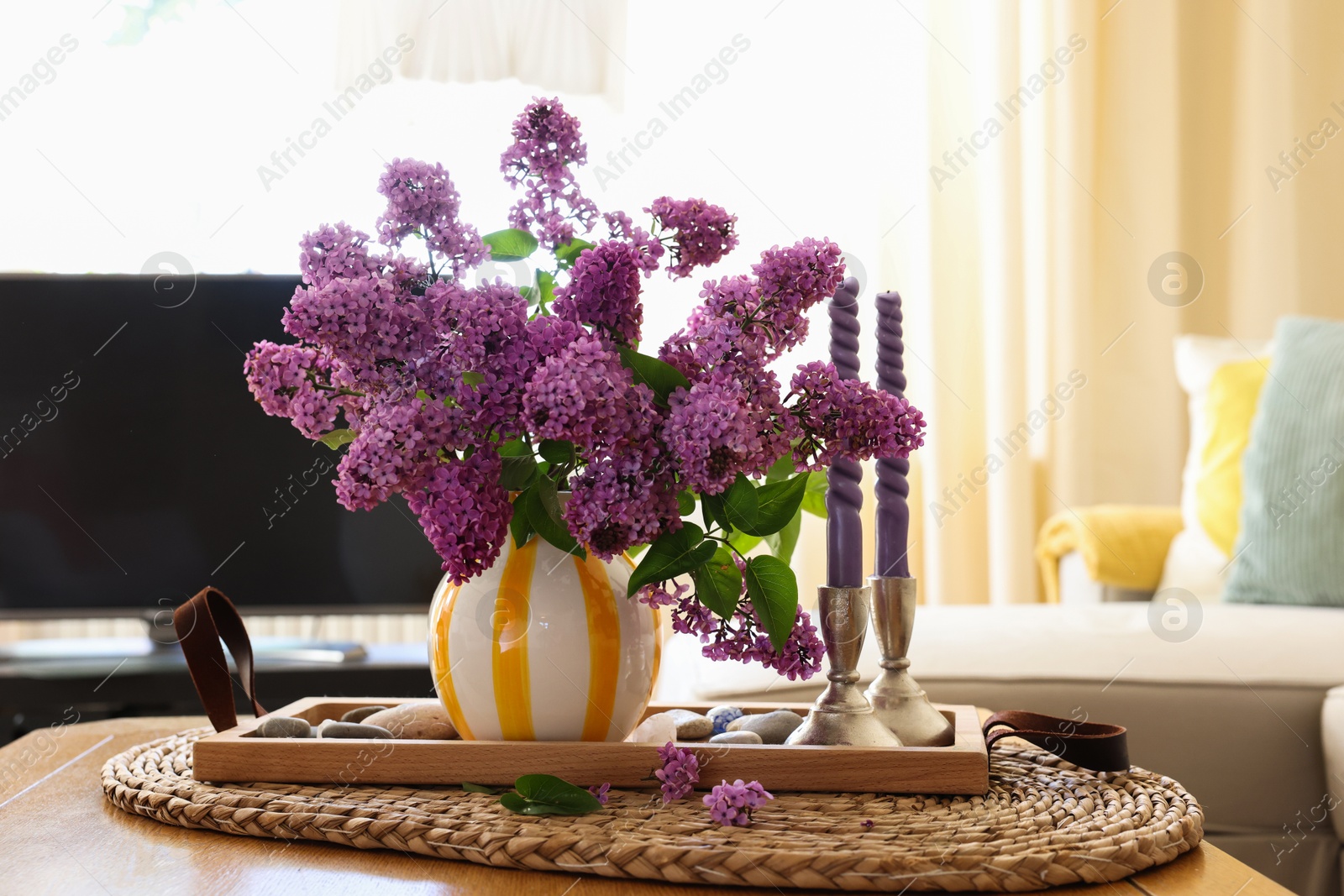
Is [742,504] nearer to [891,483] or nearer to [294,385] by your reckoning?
[891,483]

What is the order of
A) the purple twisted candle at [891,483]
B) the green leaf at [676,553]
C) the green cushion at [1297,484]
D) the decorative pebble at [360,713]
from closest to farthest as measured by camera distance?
the green leaf at [676,553], the purple twisted candle at [891,483], the decorative pebble at [360,713], the green cushion at [1297,484]

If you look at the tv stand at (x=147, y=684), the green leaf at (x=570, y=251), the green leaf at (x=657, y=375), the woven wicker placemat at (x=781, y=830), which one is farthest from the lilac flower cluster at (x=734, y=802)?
the tv stand at (x=147, y=684)

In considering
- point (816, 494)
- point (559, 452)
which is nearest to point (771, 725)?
point (816, 494)

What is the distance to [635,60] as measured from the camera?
2.72 meters

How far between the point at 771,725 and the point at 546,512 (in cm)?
25

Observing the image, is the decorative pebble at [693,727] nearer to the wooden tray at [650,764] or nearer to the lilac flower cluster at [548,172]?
the wooden tray at [650,764]

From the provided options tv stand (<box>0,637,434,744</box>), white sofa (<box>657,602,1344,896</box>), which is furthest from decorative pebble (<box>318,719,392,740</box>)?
tv stand (<box>0,637,434,744</box>)

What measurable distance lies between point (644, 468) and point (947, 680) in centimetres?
82

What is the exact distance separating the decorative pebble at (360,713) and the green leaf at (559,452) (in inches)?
12.7

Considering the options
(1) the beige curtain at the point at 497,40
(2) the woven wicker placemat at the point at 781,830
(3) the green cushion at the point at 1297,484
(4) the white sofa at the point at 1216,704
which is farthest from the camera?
(1) the beige curtain at the point at 497,40

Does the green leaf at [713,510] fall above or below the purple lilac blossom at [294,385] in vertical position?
below

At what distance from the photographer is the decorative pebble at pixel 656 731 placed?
2.51ft

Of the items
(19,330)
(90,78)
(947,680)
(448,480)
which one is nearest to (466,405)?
(448,480)

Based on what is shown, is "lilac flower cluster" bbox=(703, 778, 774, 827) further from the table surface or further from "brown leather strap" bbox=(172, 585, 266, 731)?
"brown leather strap" bbox=(172, 585, 266, 731)
